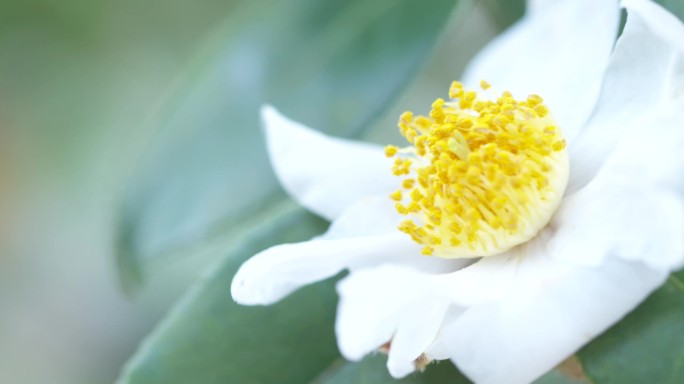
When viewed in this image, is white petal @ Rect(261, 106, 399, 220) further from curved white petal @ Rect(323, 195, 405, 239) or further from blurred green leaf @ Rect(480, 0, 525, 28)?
blurred green leaf @ Rect(480, 0, 525, 28)

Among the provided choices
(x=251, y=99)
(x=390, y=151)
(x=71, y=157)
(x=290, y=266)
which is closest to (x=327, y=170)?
(x=390, y=151)

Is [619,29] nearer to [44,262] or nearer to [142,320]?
[142,320]

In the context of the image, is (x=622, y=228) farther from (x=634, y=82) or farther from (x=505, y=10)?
(x=505, y=10)

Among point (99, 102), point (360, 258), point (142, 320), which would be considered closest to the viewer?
point (360, 258)

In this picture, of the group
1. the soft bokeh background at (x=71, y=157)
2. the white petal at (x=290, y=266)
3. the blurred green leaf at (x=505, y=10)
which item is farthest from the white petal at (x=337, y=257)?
the soft bokeh background at (x=71, y=157)

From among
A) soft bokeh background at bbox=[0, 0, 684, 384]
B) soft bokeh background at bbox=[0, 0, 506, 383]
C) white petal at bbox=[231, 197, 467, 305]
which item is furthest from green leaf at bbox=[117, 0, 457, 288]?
soft bokeh background at bbox=[0, 0, 506, 383]

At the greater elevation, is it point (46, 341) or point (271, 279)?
point (271, 279)

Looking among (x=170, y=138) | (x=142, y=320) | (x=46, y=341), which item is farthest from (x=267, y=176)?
(x=46, y=341)
